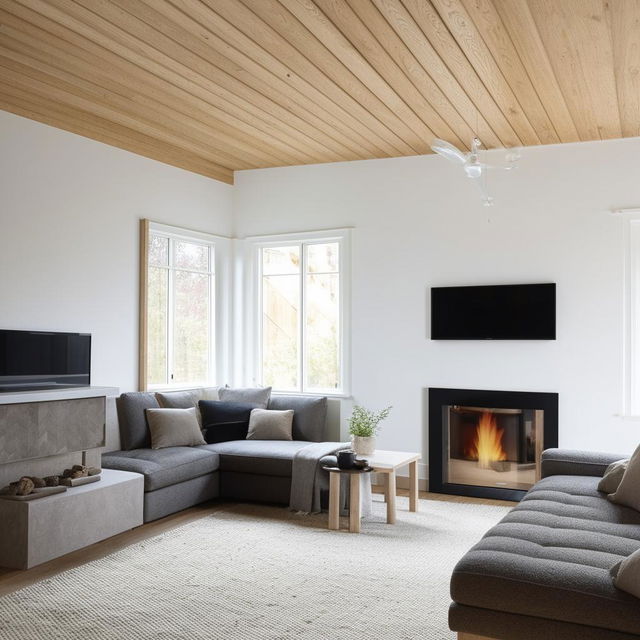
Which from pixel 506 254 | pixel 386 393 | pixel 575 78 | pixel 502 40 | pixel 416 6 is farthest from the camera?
pixel 386 393

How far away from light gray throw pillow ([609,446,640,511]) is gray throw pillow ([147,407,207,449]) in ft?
10.5

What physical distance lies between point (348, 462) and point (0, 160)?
3043mm

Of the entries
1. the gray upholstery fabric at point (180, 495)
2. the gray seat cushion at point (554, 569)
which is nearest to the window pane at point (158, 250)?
the gray upholstery fabric at point (180, 495)

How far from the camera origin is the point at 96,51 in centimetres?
386

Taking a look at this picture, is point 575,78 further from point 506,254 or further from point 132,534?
point 132,534

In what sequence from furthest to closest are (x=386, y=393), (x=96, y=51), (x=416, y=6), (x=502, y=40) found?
(x=386, y=393), (x=96, y=51), (x=502, y=40), (x=416, y=6)

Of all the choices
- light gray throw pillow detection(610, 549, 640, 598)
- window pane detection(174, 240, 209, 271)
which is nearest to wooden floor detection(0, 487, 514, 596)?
window pane detection(174, 240, 209, 271)

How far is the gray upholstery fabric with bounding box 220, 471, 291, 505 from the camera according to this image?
5156 mm

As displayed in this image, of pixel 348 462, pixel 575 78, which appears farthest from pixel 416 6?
pixel 348 462

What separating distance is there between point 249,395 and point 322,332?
3.06ft

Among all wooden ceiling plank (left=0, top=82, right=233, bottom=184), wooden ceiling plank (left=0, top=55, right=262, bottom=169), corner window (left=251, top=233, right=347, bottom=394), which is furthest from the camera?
corner window (left=251, top=233, right=347, bottom=394)

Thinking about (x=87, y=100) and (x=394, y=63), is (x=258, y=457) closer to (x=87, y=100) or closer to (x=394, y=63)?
(x=87, y=100)

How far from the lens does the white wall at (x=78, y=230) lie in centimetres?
468

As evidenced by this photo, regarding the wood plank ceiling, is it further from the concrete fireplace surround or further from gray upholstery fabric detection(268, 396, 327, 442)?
gray upholstery fabric detection(268, 396, 327, 442)
